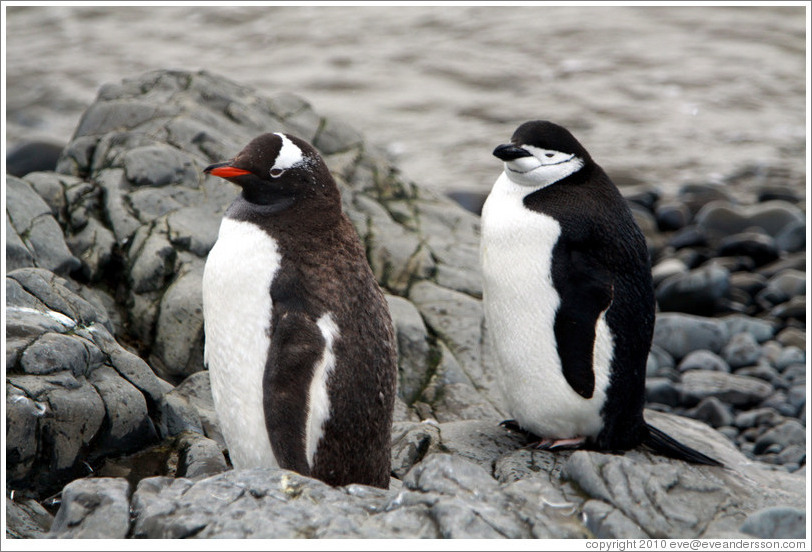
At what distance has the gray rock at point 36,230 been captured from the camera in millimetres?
5402

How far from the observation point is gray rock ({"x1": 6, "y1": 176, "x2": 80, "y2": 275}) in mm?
5402

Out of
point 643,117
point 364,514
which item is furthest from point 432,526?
point 643,117

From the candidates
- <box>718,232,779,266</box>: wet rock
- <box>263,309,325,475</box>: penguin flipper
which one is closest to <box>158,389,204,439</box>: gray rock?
<box>263,309,325,475</box>: penguin flipper

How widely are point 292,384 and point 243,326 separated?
0.34 meters

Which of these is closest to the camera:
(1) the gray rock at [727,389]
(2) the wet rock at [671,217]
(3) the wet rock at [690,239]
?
(1) the gray rock at [727,389]

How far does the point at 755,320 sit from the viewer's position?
817 cm

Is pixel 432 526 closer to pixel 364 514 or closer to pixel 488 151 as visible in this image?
pixel 364 514

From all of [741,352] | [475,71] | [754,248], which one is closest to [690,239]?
[754,248]

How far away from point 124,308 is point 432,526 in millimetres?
2999

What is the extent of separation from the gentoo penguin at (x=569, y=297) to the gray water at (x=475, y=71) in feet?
22.1

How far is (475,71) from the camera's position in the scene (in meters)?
15.6

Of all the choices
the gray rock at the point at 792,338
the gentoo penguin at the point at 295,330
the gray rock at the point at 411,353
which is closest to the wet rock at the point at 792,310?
the gray rock at the point at 792,338

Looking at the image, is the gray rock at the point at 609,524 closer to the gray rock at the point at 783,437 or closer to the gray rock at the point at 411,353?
the gray rock at the point at 411,353

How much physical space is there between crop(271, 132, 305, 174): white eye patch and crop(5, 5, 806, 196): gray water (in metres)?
7.31
